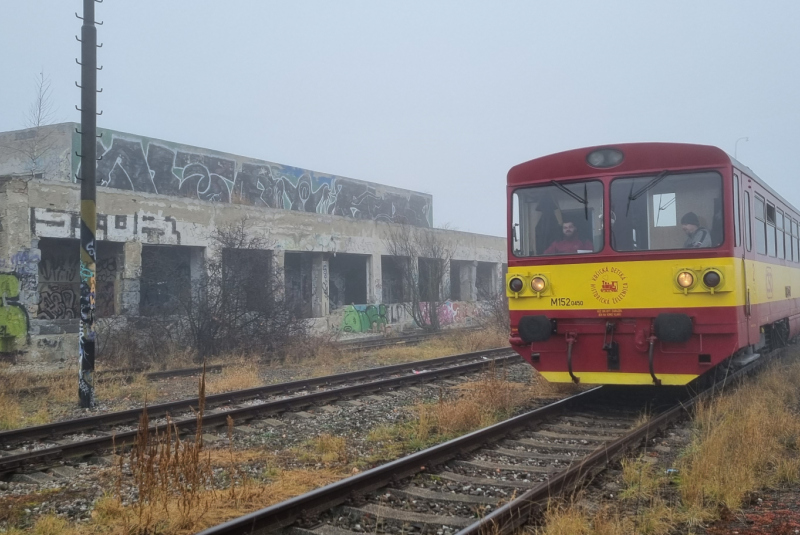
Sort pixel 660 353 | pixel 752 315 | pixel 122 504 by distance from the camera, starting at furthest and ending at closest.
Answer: pixel 752 315 < pixel 660 353 < pixel 122 504

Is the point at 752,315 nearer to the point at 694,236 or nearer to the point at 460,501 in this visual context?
the point at 694,236

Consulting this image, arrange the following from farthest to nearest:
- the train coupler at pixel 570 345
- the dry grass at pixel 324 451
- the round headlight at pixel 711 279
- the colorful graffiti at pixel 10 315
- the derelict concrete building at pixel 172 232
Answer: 1. the derelict concrete building at pixel 172 232
2. the colorful graffiti at pixel 10 315
3. the train coupler at pixel 570 345
4. the round headlight at pixel 711 279
5. the dry grass at pixel 324 451

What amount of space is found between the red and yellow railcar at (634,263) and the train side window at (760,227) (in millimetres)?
278

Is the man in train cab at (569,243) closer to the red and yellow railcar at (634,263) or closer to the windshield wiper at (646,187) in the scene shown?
the red and yellow railcar at (634,263)

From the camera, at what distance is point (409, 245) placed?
1161 inches

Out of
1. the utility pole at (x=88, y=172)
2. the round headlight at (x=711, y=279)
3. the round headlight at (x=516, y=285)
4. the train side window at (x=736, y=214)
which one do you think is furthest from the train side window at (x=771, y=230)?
the utility pole at (x=88, y=172)

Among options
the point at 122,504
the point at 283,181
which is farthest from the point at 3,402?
the point at 283,181

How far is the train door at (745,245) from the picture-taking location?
26.5 feet

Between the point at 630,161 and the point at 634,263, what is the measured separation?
4.02ft

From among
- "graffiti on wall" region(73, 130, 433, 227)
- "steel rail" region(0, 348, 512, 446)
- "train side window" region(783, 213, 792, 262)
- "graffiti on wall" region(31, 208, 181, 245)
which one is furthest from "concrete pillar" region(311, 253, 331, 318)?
"train side window" region(783, 213, 792, 262)

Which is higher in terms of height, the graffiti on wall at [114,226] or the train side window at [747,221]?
the graffiti on wall at [114,226]

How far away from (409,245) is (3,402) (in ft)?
67.6

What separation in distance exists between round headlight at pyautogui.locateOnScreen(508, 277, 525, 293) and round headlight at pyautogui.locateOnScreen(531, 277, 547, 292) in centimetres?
14

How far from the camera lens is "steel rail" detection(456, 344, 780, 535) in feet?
14.3
